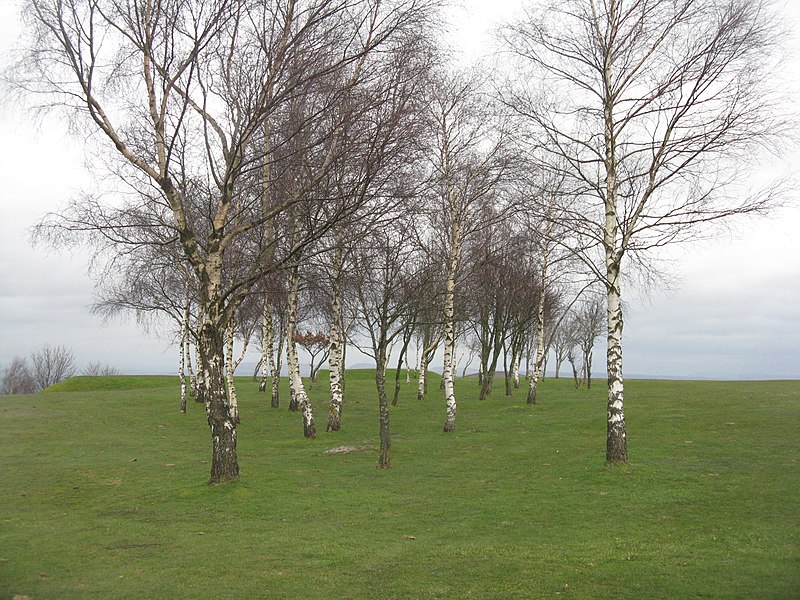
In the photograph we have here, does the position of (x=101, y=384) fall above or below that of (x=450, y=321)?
below

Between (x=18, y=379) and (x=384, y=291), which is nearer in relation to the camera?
(x=384, y=291)

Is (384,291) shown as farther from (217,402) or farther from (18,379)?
(18,379)

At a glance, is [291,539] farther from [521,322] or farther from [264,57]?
[521,322]

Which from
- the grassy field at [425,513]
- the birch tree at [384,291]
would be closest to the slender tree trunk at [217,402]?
the grassy field at [425,513]

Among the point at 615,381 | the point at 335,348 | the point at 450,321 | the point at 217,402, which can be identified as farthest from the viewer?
the point at 335,348

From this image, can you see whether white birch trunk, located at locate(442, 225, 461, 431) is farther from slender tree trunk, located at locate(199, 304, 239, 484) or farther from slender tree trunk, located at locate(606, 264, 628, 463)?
slender tree trunk, located at locate(199, 304, 239, 484)

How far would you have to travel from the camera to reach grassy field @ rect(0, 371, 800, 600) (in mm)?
9086

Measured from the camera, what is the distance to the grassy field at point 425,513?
9086 millimetres

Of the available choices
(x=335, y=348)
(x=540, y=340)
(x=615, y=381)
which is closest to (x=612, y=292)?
(x=615, y=381)

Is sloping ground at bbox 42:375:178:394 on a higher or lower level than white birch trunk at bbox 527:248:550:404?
lower

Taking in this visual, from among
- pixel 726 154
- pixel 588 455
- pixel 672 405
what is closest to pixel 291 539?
pixel 588 455

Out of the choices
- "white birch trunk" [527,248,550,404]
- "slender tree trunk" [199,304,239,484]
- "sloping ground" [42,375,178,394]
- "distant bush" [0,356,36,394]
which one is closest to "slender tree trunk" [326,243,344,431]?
"slender tree trunk" [199,304,239,484]

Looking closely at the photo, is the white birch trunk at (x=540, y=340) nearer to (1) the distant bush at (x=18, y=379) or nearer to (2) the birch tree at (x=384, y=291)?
(2) the birch tree at (x=384, y=291)

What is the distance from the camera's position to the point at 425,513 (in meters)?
13.7
